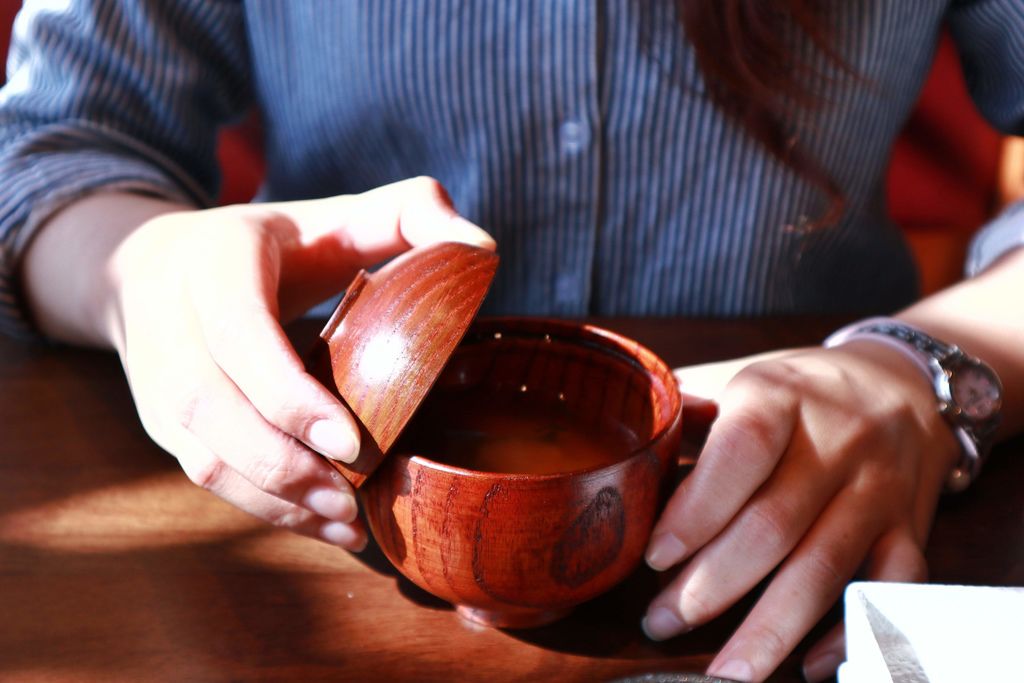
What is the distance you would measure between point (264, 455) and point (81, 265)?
277mm

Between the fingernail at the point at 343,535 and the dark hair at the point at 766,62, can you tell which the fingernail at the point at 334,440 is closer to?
the fingernail at the point at 343,535

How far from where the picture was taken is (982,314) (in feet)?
1.98

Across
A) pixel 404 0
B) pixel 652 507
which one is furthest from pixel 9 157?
pixel 652 507

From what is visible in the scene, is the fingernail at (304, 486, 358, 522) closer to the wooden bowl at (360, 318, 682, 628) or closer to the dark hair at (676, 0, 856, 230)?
the wooden bowl at (360, 318, 682, 628)

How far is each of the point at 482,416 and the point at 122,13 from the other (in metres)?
0.48

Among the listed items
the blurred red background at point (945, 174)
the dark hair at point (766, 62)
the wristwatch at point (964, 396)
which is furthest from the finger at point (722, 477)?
the blurred red background at point (945, 174)

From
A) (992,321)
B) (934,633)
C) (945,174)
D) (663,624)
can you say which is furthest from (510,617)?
(945,174)

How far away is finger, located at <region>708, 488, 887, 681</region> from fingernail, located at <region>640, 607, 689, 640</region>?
0.02m

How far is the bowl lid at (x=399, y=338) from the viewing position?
365mm

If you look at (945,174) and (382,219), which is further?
(945,174)

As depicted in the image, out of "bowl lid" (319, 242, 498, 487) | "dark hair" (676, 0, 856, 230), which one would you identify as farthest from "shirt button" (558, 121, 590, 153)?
"bowl lid" (319, 242, 498, 487)

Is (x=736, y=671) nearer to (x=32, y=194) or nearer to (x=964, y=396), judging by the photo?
(x=964, y=396)

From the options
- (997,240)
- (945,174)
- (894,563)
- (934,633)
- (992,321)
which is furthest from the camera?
(945,174)

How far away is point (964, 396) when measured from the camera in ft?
1.68
